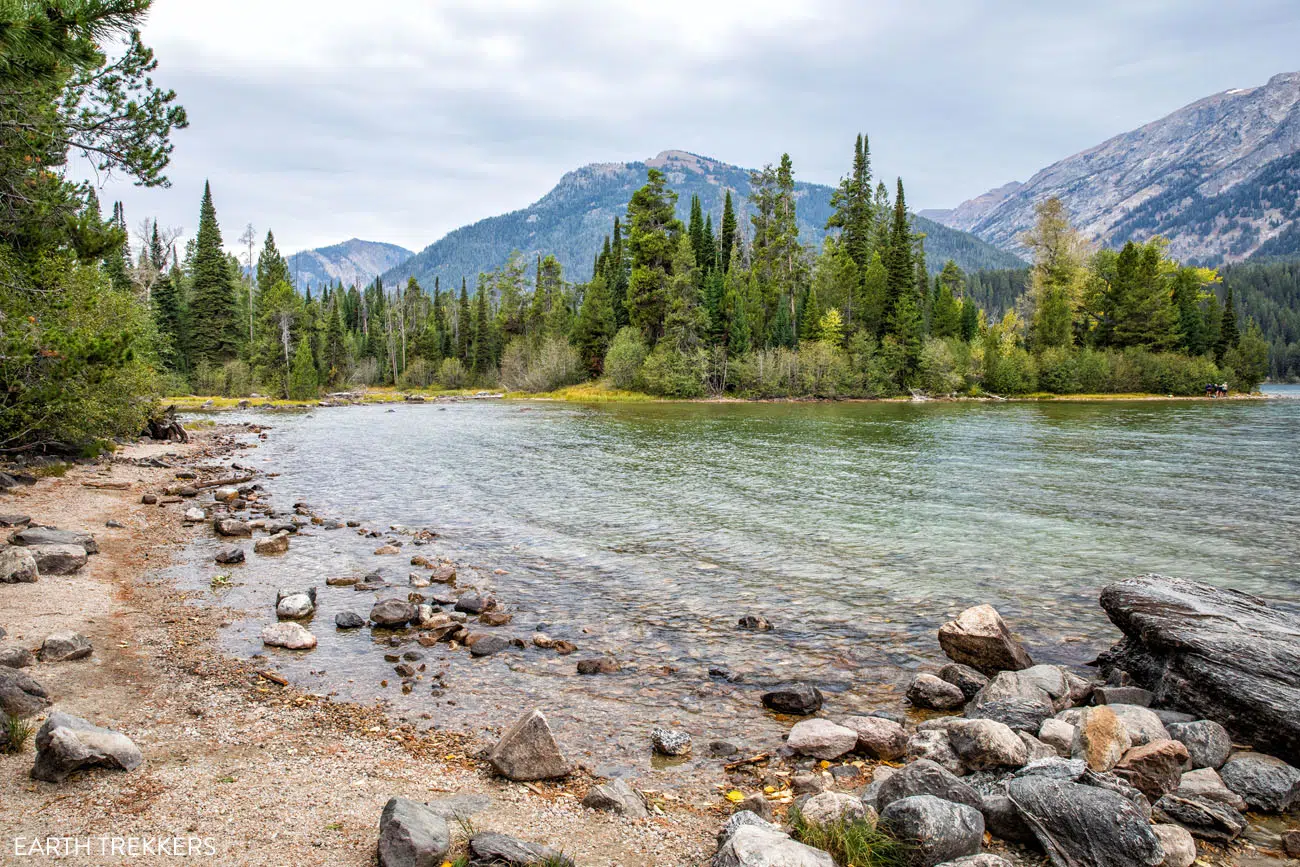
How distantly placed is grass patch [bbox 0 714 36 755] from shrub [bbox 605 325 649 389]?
86.5 m

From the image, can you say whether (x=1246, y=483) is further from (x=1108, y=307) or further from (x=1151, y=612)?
(x=1108, y=307)

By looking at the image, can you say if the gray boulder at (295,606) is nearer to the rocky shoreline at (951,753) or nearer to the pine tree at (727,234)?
the rocky shoreline at (951,753)

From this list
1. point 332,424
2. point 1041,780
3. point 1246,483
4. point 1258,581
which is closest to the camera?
point 1041,780

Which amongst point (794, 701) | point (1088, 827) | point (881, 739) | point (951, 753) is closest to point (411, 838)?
point (881, 739)

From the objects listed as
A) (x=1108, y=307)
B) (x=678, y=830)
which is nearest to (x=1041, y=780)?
(x=678, y=830)

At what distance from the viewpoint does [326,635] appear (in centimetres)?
1127

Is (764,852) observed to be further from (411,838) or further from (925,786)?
(411,838)

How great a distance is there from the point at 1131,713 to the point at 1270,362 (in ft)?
726

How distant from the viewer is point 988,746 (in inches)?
273

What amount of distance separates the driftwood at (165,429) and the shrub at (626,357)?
57216 mm

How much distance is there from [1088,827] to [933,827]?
1.28m

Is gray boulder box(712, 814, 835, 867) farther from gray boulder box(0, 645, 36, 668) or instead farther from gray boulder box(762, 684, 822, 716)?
gray boulder box(0, 645, 36, 668)

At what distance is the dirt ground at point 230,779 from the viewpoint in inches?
206

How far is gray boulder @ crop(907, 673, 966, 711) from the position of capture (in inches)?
348
